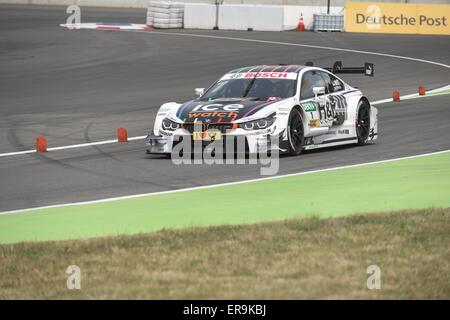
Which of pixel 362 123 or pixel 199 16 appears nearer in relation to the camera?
pixel 362 123

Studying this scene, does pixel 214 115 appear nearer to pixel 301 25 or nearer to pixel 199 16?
pixel 199 16

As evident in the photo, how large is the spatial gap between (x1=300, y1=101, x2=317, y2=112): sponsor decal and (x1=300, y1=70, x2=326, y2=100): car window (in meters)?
0.11

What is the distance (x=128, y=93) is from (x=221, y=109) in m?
10.8

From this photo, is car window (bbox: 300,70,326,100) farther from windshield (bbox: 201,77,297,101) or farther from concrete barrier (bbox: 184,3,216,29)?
concrete barrier (bbox: 184,3,216,29)

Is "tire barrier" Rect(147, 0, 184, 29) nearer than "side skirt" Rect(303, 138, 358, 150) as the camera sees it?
No

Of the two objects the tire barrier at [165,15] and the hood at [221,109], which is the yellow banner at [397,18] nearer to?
the tire barrier at [165,15]

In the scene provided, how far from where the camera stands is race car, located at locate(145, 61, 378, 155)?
15.2 meters

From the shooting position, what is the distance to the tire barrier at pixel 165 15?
143 ft

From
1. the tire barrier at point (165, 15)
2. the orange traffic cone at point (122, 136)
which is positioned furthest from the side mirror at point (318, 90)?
the tire barrier at point (165, 15)

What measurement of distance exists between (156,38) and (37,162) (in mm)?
24017

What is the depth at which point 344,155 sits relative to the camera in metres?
16.2

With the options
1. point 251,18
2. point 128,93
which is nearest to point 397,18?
point 251,18

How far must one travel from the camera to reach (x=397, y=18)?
140 feet

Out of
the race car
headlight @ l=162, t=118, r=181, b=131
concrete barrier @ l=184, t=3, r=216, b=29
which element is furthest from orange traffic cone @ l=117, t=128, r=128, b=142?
concrete barrier @ l=184, t=3, r=216, b=29
